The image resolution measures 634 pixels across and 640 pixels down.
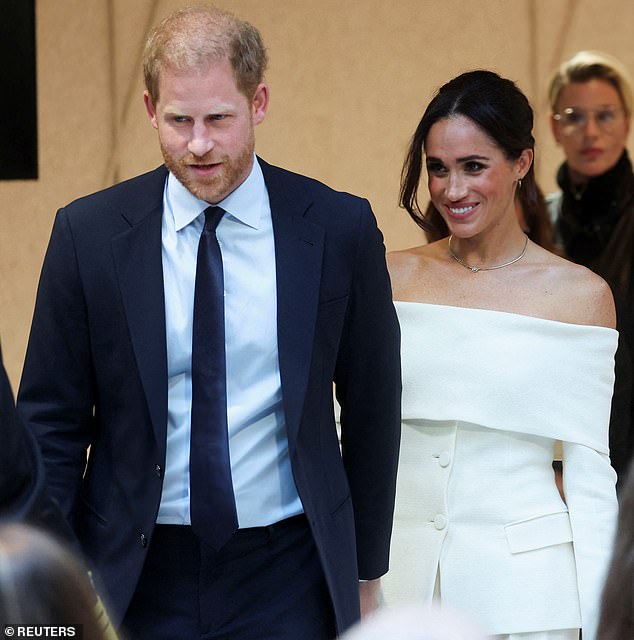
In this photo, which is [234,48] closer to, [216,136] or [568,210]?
[216,136]

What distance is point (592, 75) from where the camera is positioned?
4031 millimetres

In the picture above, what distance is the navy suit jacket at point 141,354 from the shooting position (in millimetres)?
2295

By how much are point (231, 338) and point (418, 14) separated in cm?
279

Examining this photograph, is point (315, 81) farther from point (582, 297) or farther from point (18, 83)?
point (582, 297)

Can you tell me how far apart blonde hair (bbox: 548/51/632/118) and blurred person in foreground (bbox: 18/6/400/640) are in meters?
1.82

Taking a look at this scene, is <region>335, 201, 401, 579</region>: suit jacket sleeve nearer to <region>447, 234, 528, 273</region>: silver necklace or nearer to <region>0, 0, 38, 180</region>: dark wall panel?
<region>447, 234, 528, 273</region>: silver necklace

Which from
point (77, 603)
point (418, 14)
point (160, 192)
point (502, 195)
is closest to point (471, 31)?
point (418, 14)

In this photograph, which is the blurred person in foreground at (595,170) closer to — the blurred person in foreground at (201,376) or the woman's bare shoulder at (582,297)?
the woman's bare shoulder at (582,297)

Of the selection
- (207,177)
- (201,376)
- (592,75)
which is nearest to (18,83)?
(592,75)

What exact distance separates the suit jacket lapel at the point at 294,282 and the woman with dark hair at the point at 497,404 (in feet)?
1.99

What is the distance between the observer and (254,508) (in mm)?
2309

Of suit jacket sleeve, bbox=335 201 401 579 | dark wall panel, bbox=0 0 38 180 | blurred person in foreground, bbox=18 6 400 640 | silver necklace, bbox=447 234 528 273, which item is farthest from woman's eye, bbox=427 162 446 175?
dark wall panel, bbox=0 0 38 180

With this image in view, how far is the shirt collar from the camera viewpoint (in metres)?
2.36

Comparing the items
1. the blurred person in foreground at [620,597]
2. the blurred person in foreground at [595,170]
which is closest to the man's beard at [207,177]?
the blurred person in foreground at [620,597]
